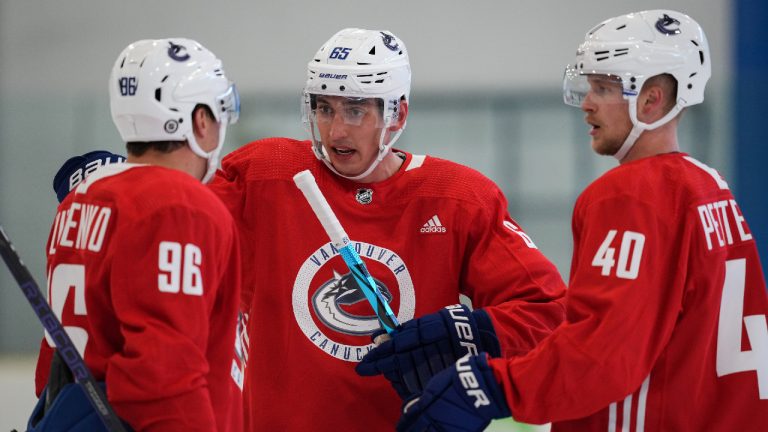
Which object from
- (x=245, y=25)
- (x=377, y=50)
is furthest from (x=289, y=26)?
(x=377, y=50)

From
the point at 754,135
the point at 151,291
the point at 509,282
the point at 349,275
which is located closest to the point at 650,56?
the point at 509,282

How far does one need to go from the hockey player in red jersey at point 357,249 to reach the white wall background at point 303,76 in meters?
3.45

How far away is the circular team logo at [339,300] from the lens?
2.49 metres

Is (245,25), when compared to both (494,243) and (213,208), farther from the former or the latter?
(213,208)

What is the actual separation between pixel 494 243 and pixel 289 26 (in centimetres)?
423

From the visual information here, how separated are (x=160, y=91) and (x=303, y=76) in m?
4.45

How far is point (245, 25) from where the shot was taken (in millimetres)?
6449

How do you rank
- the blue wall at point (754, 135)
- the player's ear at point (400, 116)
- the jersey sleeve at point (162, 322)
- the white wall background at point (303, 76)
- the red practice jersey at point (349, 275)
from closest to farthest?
the jersey sleeve at point (162, 322) → the red practice jersey at point (349, 275) → the player's ear at point (400, 116) → the blue wall at point (754, 135) → the white wall background at point (303, 76)

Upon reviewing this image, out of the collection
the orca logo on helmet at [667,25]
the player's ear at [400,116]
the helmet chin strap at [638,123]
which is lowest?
the player's ear at [400,116]

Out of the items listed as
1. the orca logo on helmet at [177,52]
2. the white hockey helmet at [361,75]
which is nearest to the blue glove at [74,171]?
the white hockey helmet at [361,75]

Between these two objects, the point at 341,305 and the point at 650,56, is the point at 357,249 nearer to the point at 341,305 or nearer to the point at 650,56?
the point at 341,305

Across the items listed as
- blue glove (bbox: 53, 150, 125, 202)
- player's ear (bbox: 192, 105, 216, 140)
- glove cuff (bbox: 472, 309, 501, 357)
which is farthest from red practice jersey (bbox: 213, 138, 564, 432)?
player's ear (bbox: 192, 105, 216, 140)

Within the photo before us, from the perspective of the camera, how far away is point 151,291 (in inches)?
70.3

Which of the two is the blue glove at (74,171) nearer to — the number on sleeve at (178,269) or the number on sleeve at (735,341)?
the number on sleeve at (178,269)
